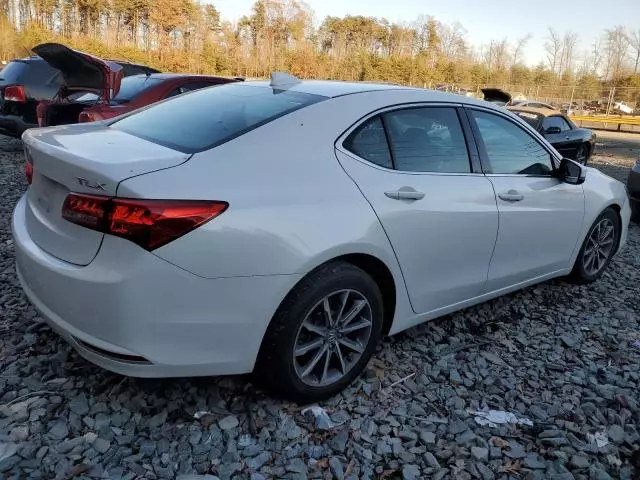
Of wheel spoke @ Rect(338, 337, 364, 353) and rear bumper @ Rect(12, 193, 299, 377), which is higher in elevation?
rear bumper @ Rect(12, 193, 299, 377)

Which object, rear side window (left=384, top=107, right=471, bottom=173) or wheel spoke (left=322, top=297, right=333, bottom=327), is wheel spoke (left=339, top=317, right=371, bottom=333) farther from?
rear side window (left=384, top=107, right=471, bottom=173)

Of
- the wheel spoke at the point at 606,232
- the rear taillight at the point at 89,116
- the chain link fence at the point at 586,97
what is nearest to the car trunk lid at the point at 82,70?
the rear taillight at the point at 89,116

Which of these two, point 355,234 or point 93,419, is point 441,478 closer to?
point 355,234

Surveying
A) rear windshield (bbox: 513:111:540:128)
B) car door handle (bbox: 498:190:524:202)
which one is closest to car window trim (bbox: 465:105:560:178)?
car door handle (bbox: 498:190:524:202)

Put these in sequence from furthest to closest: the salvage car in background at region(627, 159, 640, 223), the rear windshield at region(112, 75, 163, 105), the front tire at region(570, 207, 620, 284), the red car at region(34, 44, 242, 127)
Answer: the salvage car in background at region(627, 159, 640, 223) < the rear windshield at region(112, 75, 163, 105) < the red car at region(34, 44, 242, 127) < the front tire at region(570, 207, 620, 284)

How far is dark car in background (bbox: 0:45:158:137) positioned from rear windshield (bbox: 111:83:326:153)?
547 centimetres

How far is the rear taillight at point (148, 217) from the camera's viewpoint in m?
1.96

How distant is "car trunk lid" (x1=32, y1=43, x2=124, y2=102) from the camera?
5348 mm

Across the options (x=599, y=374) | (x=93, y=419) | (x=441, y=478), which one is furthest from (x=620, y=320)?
(x=93, y=419)

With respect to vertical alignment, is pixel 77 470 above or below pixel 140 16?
below

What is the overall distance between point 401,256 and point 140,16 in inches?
1524

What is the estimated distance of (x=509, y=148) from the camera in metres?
3.48

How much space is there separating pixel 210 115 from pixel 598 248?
3412 millimetres

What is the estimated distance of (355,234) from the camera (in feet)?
7.96
